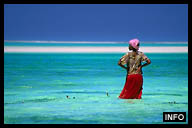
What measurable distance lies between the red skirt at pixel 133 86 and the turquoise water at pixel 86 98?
0.46 feet

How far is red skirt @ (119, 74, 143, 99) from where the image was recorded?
9047mm

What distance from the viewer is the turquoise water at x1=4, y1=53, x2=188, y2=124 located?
25.2 ft

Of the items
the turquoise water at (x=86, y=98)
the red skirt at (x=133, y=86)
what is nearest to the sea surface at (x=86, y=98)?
the turquoise water at (x=86, y=98)

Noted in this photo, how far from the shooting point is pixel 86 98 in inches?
366

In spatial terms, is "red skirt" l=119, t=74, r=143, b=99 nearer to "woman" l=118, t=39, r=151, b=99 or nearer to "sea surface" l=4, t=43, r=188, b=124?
"woman" l=118, t=39, r=151, b=99

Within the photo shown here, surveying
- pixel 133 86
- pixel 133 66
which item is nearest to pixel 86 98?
pixel 133 86

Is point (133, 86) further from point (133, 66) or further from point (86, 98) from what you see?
point (86, 98)

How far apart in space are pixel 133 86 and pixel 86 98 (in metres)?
0.80

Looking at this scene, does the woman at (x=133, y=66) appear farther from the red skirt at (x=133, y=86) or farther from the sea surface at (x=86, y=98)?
the sea surface at (x=86, y=98)

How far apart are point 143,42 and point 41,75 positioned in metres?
23.5

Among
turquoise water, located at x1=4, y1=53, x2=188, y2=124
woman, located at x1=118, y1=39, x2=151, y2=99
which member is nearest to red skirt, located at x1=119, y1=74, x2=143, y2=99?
woman, located at x1=118, y1=39, x2=151, y2=99

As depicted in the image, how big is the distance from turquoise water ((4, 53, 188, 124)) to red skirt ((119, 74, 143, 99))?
140 millimetres

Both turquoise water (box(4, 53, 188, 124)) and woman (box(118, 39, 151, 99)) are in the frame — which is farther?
woman (box(118, 39, 151, 99))

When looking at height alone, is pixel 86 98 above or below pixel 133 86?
below
